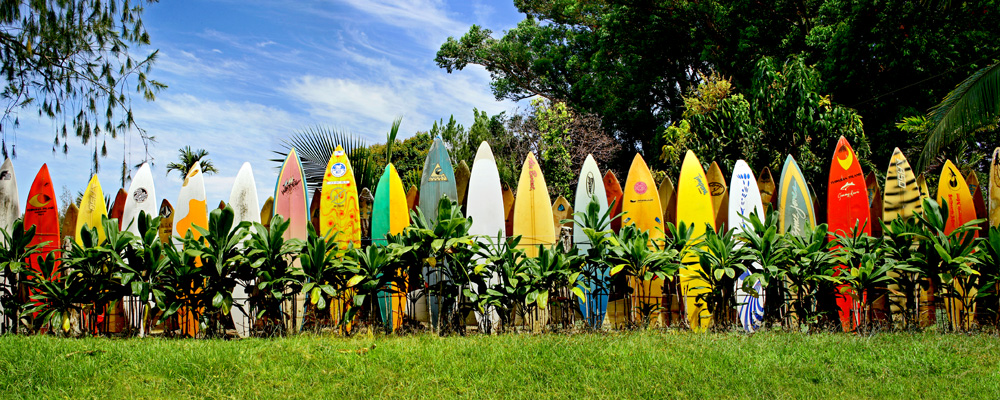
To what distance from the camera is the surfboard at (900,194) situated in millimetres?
5055

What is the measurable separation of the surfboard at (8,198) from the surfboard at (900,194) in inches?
274

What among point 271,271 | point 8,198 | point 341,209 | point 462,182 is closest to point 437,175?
point 462,182

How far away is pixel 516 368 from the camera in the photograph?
3.11 meters

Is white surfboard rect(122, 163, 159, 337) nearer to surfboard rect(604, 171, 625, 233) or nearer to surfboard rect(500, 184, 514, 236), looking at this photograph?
surfboard rect(500, 184, 514, 236)

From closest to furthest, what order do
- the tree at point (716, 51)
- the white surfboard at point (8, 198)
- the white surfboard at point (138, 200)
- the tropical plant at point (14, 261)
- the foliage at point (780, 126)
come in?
1. the tropical plant at point (14, 261)
2. the white surfboard at point (8, 198)
3. the white surfboard at point (138, 200)
4. the foliage at point (780, 126)
5. the tree at point (716, 51)

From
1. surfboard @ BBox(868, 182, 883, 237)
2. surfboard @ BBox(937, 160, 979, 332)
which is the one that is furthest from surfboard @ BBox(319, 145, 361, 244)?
surfboard @ BBox(937, 160, 979, 332)

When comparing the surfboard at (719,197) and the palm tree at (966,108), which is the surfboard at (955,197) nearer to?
the palm tree at (966,108)

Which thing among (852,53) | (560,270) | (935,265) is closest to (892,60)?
(852,53)

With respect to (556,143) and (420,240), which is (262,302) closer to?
(420,240)

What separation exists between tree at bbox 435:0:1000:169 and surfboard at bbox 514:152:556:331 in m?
4.54

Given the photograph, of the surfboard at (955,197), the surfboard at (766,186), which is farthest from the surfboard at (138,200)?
the surfboard at (955,197)

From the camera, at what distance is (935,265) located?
4016 millimetres

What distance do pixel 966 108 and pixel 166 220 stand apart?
23.2 ft

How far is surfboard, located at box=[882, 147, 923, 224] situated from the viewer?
5.05 m
